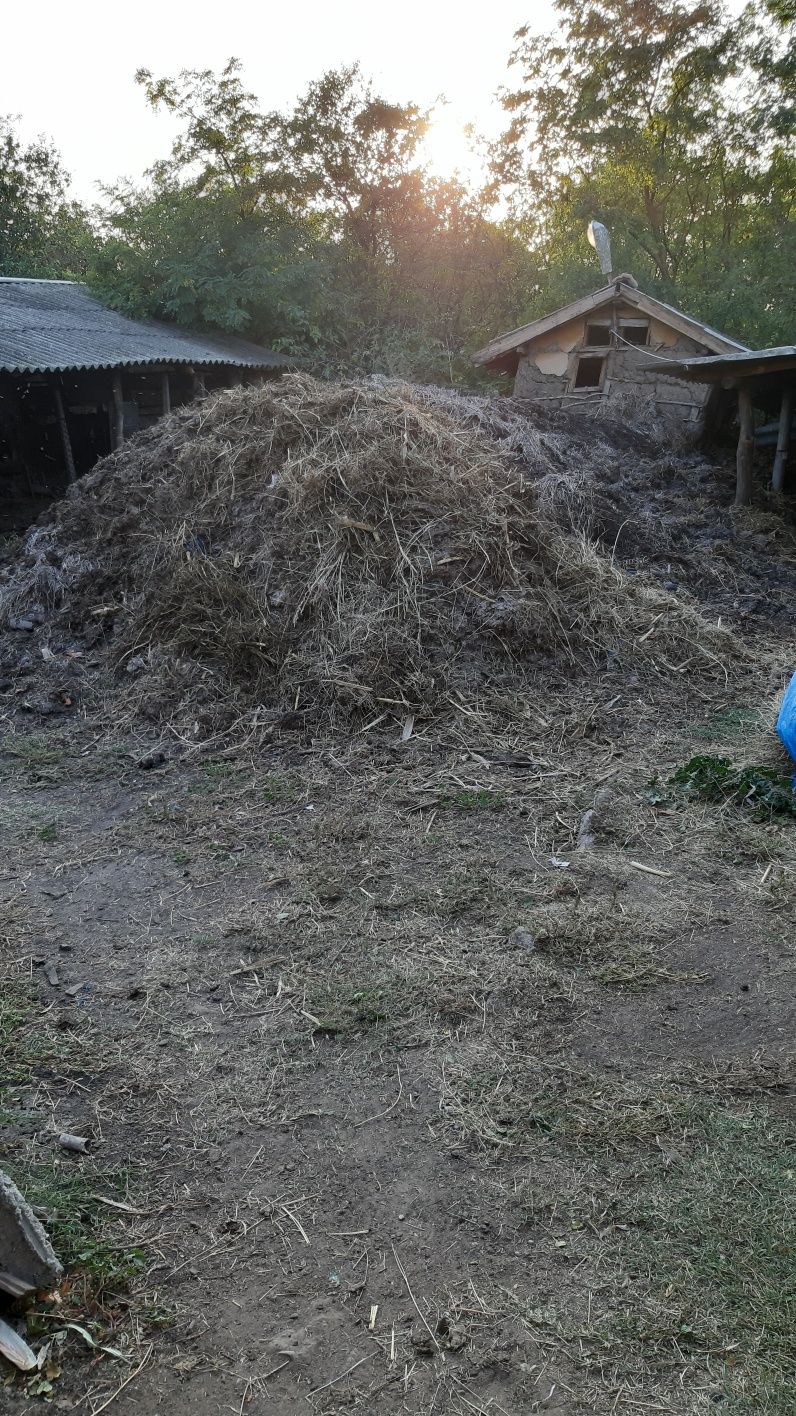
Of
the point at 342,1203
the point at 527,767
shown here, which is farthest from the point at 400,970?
the point at 527,767

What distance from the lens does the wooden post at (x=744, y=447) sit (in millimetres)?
11312

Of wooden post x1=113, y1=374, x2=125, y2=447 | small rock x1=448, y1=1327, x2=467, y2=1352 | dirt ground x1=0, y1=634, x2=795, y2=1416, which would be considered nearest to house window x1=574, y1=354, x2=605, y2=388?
wooden post x1=113, y1=374, x2=125, y2=447

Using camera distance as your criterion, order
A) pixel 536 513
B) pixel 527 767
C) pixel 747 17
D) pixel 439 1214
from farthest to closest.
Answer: pixel 747 17
pixel 536 513
pixel 527 767
pixel 439 1214

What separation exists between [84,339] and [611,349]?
8.37m

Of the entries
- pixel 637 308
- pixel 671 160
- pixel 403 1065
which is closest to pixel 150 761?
pixel 403 1065

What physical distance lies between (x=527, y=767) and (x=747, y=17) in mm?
26950

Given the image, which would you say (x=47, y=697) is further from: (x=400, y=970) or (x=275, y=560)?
(x=400, y=970)

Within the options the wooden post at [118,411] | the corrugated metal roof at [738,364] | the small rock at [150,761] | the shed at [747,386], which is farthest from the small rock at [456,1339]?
the wooden post at [118,411]

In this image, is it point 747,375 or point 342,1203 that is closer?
point 342,1203

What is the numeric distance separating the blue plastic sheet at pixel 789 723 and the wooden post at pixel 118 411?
36.5 ft

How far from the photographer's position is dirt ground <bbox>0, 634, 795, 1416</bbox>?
7.06ft

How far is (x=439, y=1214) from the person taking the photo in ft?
8.38

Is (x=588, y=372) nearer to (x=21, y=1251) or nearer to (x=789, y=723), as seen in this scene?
(x=789, y=723)

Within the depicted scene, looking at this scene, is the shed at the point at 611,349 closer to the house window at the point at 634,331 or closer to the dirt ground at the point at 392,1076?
the house window at the point at 634,331
